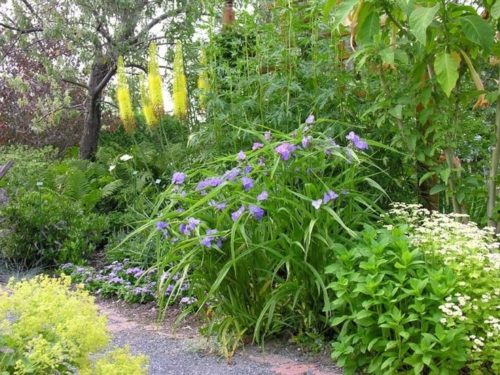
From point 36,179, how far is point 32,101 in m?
4.09

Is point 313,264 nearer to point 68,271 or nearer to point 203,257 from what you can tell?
point 203,257

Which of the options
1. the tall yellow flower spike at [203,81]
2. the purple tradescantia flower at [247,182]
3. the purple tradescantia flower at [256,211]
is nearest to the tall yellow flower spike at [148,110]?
the tall yellow flower spike at [203,81]

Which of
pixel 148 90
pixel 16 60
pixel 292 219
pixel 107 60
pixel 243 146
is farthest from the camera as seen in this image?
pixel 16 60

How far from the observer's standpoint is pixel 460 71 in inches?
131

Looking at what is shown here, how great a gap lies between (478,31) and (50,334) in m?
2.24

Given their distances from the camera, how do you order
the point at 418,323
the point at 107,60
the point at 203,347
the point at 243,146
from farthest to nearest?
the point at 107,60 < the point at 243,146 < the point at 203,347 < the point at 418,323

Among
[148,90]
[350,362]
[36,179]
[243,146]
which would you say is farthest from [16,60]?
[350,362]

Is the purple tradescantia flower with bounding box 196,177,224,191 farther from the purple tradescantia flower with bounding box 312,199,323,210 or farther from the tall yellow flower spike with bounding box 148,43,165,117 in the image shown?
the tall yellow flower spike with bounding box 148,43,165,117

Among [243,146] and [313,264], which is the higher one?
[243,146]

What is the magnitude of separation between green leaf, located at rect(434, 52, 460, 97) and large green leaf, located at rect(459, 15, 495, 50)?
0.14 m

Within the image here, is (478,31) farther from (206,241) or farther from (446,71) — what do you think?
(206,241)

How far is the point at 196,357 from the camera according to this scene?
123 inches

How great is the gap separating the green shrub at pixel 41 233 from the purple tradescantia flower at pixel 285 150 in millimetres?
2997

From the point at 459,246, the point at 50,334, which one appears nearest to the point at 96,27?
the point at 459,246
